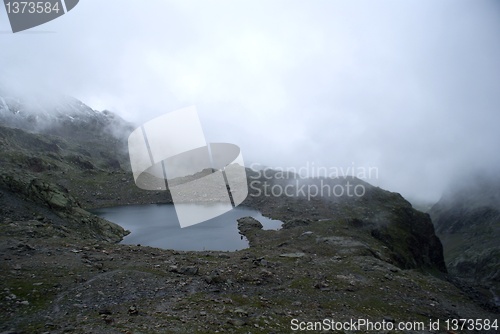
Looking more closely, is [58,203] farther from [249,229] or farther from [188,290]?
[249,229]

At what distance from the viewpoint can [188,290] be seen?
30.0 metres

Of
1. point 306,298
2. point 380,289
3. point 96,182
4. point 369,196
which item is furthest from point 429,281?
point 96,182

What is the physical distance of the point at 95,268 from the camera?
32.3 metres

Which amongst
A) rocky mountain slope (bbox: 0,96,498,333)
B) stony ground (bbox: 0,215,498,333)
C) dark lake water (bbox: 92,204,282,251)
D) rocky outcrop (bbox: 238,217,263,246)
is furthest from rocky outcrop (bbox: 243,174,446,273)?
stony ground (bbox: 0,215,498,333)

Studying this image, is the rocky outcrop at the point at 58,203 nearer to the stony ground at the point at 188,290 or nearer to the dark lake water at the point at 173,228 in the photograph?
the dark lake water at the point at 173,228

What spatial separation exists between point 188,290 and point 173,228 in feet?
172

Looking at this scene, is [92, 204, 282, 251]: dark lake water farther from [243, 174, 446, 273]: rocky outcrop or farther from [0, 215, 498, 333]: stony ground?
[0, 215, 498, 333]: stony ground

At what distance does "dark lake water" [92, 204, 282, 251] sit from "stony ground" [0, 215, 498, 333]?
20.1 metres

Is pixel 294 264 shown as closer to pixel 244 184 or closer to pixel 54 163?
pixel 244 184

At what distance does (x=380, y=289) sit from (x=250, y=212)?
248ft

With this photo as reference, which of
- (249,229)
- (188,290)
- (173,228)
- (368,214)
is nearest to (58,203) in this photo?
(173,228)

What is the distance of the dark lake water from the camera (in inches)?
2564

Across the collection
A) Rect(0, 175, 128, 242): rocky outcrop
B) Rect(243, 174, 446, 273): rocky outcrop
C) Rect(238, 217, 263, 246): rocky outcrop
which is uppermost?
Rect(0, 175, 128, 242): rocky outcrop

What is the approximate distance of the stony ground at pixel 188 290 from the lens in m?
23.0
